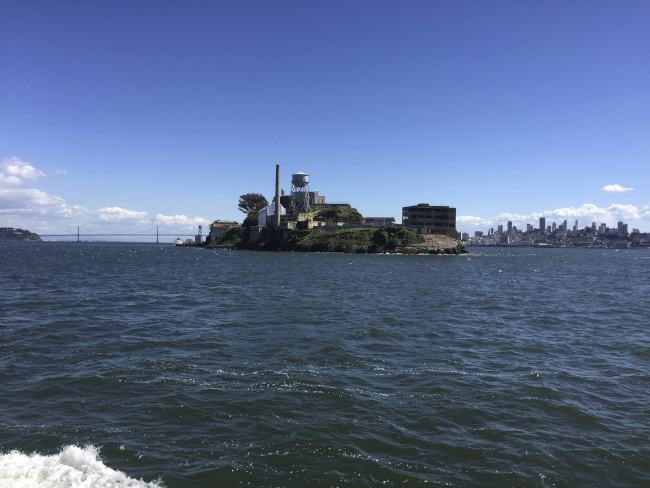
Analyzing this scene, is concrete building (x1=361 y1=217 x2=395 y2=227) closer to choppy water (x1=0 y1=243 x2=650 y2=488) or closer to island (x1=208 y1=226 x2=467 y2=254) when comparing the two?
island (x1=208 y1=226 x2=467 y2=254)

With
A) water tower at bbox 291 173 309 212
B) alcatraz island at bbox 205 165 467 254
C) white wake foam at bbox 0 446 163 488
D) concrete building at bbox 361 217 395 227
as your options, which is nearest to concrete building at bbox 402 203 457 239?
alcatraz island at bbox 205 165 467 254

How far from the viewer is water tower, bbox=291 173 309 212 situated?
184 m

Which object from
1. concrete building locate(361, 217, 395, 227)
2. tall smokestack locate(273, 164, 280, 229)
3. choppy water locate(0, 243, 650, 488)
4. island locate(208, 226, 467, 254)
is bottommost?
choppy water locate(0, 243, 650, 488)

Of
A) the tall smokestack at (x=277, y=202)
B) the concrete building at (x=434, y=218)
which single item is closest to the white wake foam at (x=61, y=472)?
the tall smokestack at (x=277, y=202)

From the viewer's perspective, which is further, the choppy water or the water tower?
the water tower

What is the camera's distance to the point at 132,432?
1075 centimetres

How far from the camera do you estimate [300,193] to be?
627 ft

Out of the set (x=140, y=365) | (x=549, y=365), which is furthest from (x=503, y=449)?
(x=140, y=365)

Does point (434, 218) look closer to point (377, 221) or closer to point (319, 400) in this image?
point (377, 221)

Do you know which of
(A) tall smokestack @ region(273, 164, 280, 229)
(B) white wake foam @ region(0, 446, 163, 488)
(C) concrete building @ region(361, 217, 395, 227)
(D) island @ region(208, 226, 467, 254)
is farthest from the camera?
(C) concrete building @ region(361, 217, 395, 227)

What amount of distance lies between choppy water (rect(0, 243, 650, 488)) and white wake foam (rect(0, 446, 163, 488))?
0.04 meters

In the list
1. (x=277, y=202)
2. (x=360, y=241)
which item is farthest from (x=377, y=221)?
(x=277, y=202)

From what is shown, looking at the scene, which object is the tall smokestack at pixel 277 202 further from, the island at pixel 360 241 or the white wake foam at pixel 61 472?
the white wake foam at pixel 61 472

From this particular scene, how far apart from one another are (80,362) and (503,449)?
15956mm
